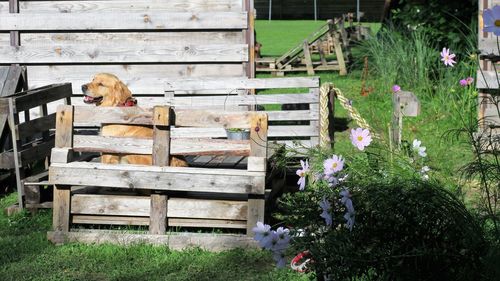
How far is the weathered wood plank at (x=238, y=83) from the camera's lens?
822 cm

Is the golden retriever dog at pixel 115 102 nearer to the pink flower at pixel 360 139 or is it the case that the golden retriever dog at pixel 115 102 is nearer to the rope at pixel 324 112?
the rope at pixel 324 112

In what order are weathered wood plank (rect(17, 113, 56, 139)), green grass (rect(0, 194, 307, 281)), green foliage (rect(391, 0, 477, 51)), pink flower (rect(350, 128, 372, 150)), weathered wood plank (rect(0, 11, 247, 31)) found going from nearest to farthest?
pink flower (rect(350, 128, 372, 150)), green grass (rect(0, 194, 307, 281)), weathered wood plank (rect(17, 113, 56, 139)), weathered wood plank (rect(0, 11, 247, 31)), green foliage (rect(391, 0, 477, 51))

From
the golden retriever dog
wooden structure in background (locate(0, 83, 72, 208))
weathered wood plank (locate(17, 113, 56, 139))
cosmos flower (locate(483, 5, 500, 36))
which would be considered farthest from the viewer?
weathered wood plank (locate(17, 113, 56, 139))

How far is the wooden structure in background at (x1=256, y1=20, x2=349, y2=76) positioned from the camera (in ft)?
68.4

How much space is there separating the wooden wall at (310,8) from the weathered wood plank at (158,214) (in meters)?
42.2

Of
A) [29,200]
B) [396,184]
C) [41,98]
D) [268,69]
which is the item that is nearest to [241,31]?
[41,98]

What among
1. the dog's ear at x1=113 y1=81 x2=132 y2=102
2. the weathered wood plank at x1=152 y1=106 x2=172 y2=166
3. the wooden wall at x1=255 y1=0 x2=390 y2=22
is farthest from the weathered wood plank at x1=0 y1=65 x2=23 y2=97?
the wooden wall at x1=255 y1=0 x2=390 y2=22

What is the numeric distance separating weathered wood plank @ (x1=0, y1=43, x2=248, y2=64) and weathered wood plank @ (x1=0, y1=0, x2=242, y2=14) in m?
0.47

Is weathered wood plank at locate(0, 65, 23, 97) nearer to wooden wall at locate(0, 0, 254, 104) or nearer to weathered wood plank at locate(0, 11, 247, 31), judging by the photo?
wooden wall at locate(0, 0, 254, 104)

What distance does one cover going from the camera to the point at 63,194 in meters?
6.34

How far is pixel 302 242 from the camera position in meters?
3.52

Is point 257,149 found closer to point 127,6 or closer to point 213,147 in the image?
point 213,147

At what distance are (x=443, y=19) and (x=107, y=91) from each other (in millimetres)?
8040

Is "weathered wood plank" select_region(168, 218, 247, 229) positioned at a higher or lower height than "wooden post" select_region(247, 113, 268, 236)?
lower
